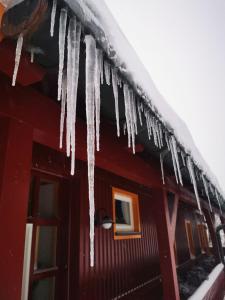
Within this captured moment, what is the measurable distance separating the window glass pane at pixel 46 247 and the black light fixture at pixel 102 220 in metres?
0.92

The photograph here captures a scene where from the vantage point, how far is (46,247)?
2818 mm

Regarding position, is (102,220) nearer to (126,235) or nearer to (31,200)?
(126,235)

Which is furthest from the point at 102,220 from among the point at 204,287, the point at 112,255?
the point at 204,287

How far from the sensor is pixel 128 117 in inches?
61.1

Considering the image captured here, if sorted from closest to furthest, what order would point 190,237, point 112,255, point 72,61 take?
point 72,61 < point 112,255 < point 190,237

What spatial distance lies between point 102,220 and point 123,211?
1454 millimetres

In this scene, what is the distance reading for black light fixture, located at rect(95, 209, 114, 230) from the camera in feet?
11.9

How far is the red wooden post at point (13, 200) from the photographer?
38.3 inches

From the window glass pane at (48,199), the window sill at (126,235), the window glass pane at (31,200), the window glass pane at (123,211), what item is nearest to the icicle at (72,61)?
the window glass pane at (31,200)

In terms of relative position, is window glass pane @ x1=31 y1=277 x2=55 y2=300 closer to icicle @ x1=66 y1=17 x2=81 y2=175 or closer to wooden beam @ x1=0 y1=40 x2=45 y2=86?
icicle @ x1=66 y1=17 x2=81 y2=175

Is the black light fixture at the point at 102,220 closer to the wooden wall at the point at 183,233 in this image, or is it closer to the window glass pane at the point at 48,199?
the window glass pane at the point at 48,199

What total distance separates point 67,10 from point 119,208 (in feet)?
15.1

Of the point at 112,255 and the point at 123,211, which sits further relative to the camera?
the point at 123,211

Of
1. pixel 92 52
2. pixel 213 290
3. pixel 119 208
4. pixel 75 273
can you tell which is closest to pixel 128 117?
pixel 92 52
